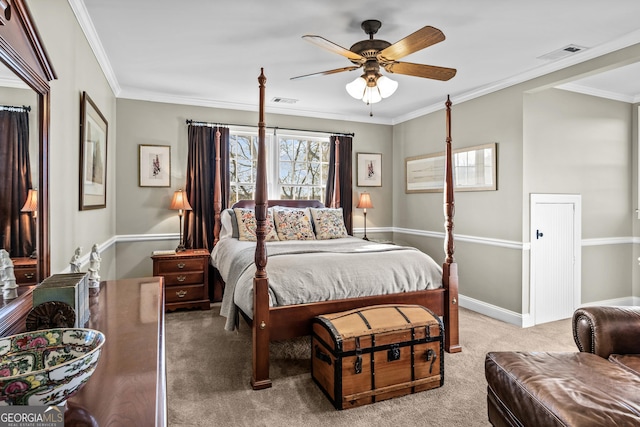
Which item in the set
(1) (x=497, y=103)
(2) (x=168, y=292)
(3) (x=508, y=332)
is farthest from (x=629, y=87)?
(2) (x=168, y=292)

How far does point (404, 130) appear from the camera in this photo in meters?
5.55

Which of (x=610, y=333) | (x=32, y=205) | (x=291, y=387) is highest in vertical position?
(x=32, y=205)

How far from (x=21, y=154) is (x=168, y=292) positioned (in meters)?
3.01

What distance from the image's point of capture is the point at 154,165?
4457mm

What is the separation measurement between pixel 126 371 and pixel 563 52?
379 centimetres

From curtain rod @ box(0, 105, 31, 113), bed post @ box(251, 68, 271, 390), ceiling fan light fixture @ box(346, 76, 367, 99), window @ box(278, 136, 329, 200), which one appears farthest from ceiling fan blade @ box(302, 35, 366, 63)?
window @ box(278, 136, 329, 200)

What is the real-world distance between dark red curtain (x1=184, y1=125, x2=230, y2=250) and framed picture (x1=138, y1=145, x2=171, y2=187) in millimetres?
243

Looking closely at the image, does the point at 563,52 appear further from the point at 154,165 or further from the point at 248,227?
the point at 154,165

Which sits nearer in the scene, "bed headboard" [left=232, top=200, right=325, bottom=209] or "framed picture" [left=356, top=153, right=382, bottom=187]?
"bed headboard" [left=232, top=200, right=325, bottom=209]

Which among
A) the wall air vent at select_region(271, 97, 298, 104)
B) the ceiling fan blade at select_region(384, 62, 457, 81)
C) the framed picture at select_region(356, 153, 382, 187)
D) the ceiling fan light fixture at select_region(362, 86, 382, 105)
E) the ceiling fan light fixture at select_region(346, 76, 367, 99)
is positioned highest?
the wall air vent at select_region(271, 97, 298, 104)

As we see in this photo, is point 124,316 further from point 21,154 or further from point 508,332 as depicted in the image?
point 508,332

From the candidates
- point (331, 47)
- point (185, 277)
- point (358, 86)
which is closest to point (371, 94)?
point (358, 86)

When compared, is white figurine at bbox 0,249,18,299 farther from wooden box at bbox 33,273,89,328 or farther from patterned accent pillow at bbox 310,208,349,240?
patterned accent pillow at bbox 310,208,349,240

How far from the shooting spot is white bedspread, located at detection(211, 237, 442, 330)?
2648 mm
